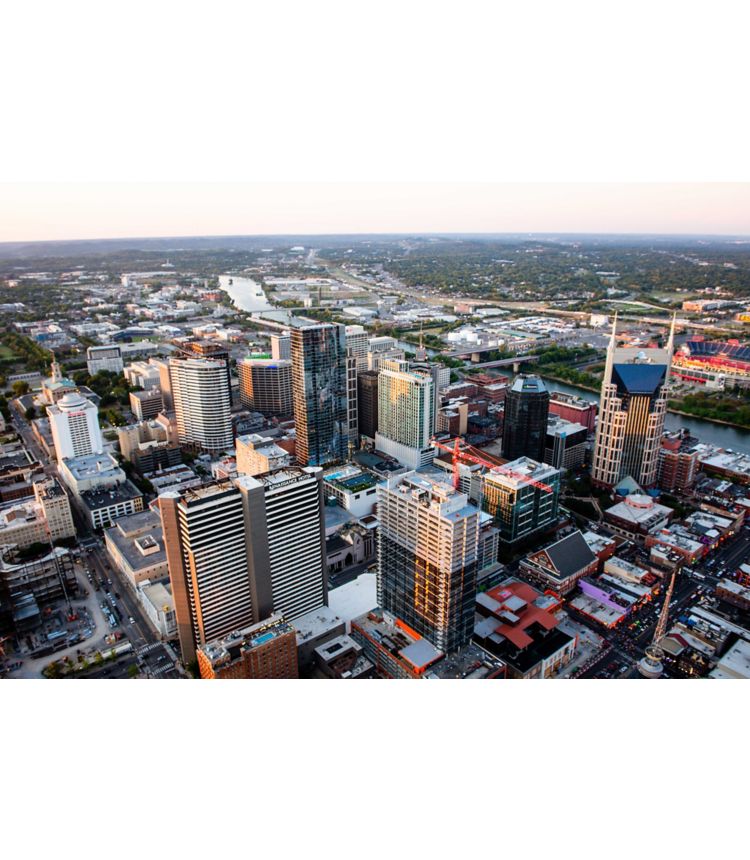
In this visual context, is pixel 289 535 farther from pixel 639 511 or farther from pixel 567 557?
pixel 639 511

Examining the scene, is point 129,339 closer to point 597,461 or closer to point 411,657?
point 597,461

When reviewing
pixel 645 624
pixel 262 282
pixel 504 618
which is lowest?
pixel 645 624

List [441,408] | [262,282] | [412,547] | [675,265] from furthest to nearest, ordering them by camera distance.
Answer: [262,282] < [675,265] < [441,408] < [412,547]

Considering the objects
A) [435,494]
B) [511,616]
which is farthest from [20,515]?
[511,616]

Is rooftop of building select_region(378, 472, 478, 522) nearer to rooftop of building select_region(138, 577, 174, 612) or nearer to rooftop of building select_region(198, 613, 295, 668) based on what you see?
rooftop of building select_region(198, 613, 295, 668)

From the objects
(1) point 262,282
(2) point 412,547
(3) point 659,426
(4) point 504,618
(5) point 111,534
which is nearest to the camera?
(2) point 412,547

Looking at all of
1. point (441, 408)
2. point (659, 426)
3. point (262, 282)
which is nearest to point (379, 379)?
point (441, 408)
